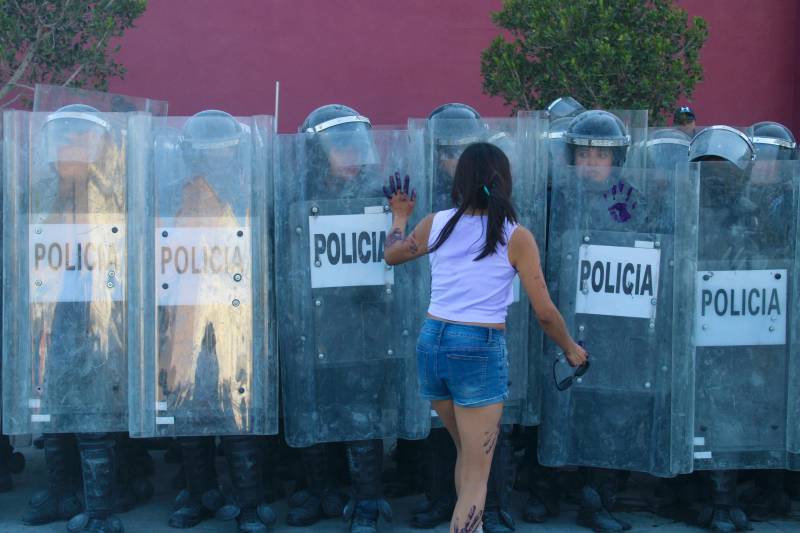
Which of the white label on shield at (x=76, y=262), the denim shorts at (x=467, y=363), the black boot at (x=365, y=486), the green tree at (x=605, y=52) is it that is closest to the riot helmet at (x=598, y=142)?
the denim shorts at (x=467, y=363)

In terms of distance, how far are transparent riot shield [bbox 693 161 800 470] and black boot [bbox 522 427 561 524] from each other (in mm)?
749

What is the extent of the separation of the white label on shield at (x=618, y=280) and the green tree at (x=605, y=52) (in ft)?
11.8

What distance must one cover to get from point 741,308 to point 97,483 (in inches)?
124

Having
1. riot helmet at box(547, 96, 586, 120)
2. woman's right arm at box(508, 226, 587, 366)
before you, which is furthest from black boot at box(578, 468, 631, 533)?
riot helmet at box(547, 96, 586, 120)

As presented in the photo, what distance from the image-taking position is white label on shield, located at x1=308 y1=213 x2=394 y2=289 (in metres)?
4.52

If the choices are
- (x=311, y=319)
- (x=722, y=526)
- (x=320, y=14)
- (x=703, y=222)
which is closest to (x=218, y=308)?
(x=311, y=319)

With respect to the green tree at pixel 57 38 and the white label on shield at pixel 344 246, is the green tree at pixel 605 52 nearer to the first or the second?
the green tree at pixel 57 38

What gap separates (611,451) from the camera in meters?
4.66

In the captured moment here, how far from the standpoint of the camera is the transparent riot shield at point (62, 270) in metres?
4.46

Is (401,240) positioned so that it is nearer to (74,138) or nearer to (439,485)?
(439,485)

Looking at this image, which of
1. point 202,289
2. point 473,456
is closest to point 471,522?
point 473,456

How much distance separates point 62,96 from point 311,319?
1.68m

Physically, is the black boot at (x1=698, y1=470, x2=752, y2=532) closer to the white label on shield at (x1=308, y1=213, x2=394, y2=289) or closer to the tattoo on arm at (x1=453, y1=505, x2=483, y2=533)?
the tattoo on arm at (x1=453, y1=505, x2=483, y2=533)

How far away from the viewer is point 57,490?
4.81 metres
